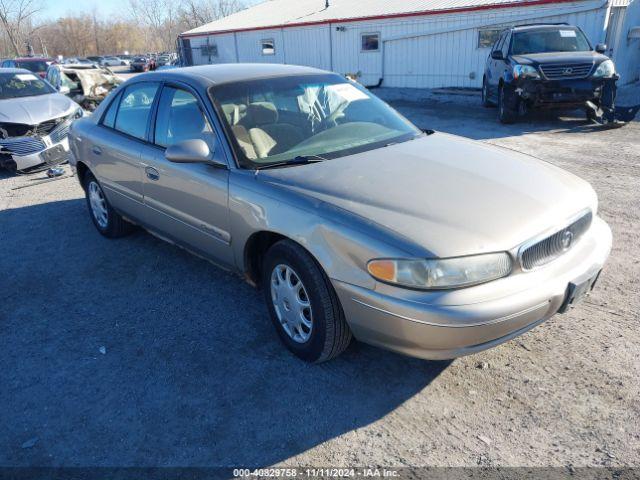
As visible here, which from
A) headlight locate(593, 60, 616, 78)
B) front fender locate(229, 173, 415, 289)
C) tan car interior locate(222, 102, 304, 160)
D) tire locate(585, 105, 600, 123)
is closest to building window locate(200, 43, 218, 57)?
tire locate(585, 105, 600, 123)

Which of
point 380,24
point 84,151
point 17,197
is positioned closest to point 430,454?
point 84,151

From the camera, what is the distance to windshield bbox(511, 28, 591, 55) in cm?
1005

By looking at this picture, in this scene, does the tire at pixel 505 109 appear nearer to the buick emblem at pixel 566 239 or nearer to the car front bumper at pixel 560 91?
the car front bumper at pixel 560 91

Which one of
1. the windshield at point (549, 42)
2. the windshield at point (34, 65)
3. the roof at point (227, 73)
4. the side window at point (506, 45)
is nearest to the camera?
the roof at point (227, 73)

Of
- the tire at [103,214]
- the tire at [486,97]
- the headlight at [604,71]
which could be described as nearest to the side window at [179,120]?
the tire at [103,214]

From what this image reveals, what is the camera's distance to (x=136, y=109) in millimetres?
4309

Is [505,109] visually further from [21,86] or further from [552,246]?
[21,86]

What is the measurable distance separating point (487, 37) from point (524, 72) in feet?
24.7

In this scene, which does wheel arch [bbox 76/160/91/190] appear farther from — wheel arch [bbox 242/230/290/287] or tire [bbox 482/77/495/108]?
tire [bbox 482/77/495/108]

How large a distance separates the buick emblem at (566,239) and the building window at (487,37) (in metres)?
15.0

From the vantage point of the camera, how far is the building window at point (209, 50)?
95.2 ft

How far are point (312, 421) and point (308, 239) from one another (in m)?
0.94

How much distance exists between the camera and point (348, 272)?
2533mm

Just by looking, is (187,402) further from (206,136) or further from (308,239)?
(206,136)
